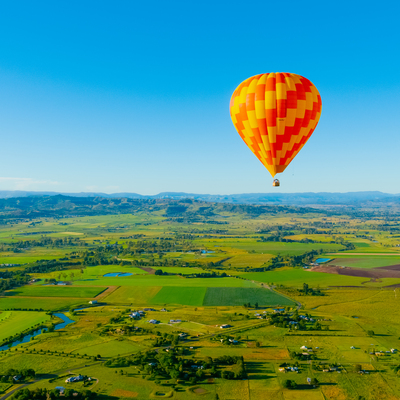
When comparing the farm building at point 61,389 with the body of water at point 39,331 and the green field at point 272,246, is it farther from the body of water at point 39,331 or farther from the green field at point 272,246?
the green field at point 272,246

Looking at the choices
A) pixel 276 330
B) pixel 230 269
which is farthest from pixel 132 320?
pixel 230 269

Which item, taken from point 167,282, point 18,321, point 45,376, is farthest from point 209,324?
point 167,282

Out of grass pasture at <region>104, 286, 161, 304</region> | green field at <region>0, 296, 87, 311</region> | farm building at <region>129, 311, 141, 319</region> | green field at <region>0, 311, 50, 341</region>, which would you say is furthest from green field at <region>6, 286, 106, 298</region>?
farm building at <region>129, 311, 141, 319</region>

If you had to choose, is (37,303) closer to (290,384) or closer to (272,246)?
(290,384)

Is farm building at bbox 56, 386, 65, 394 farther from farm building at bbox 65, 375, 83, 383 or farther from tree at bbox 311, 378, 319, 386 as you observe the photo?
tree at bbox 311, 378, 319, 386

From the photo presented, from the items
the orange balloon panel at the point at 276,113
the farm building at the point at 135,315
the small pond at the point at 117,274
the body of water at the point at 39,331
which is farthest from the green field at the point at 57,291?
the orange balloon panel at the point at 276,113

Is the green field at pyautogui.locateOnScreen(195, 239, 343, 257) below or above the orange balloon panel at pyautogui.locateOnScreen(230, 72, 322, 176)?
below

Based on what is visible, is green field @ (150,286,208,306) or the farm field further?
green field @ (150,286,208,306)
